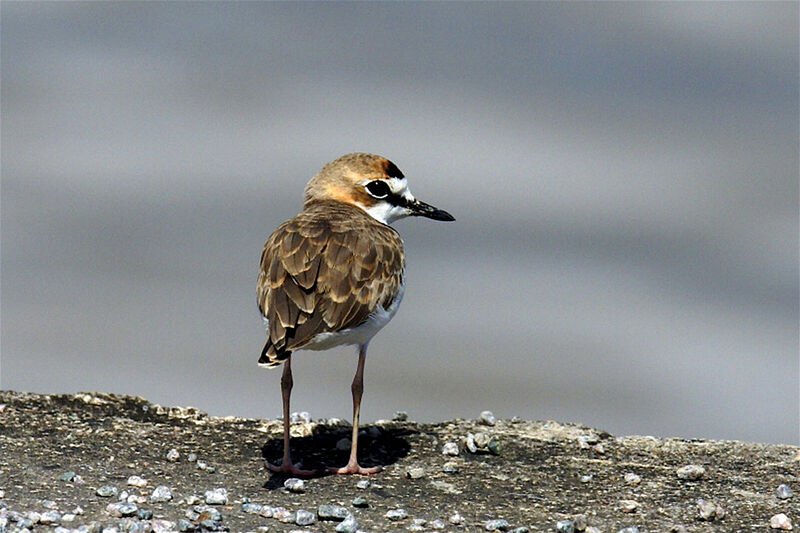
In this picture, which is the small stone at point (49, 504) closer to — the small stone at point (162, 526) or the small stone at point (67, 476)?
the small stone at point (67, 476)

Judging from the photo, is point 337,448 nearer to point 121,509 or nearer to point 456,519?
point 456,519

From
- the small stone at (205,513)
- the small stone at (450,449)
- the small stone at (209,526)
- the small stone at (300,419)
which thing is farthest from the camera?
the small stone at (300,419)

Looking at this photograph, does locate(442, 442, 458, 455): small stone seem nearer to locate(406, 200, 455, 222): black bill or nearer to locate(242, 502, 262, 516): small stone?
locate(242, 502, 262, 516): small stone

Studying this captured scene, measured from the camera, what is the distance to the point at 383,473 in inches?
299

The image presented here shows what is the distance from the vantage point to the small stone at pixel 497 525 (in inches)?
264

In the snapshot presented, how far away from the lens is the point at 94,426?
812 centimetres

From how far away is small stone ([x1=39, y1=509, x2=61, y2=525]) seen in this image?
6.41 meters

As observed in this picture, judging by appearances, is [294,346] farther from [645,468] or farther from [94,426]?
[645,468]

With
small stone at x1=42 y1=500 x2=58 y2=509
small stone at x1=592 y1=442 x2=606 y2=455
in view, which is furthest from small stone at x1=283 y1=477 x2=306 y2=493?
small stone at x1=592 y1=442 x2=606 y2=455

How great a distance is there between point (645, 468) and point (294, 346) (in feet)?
7.25

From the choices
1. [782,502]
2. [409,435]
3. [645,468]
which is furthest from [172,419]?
[782,502]

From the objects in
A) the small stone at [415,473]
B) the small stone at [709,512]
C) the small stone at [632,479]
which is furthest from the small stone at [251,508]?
the small stone at [709,512]

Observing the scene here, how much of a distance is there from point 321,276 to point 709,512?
7.99 feet

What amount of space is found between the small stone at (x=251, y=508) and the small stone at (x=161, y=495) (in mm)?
389
